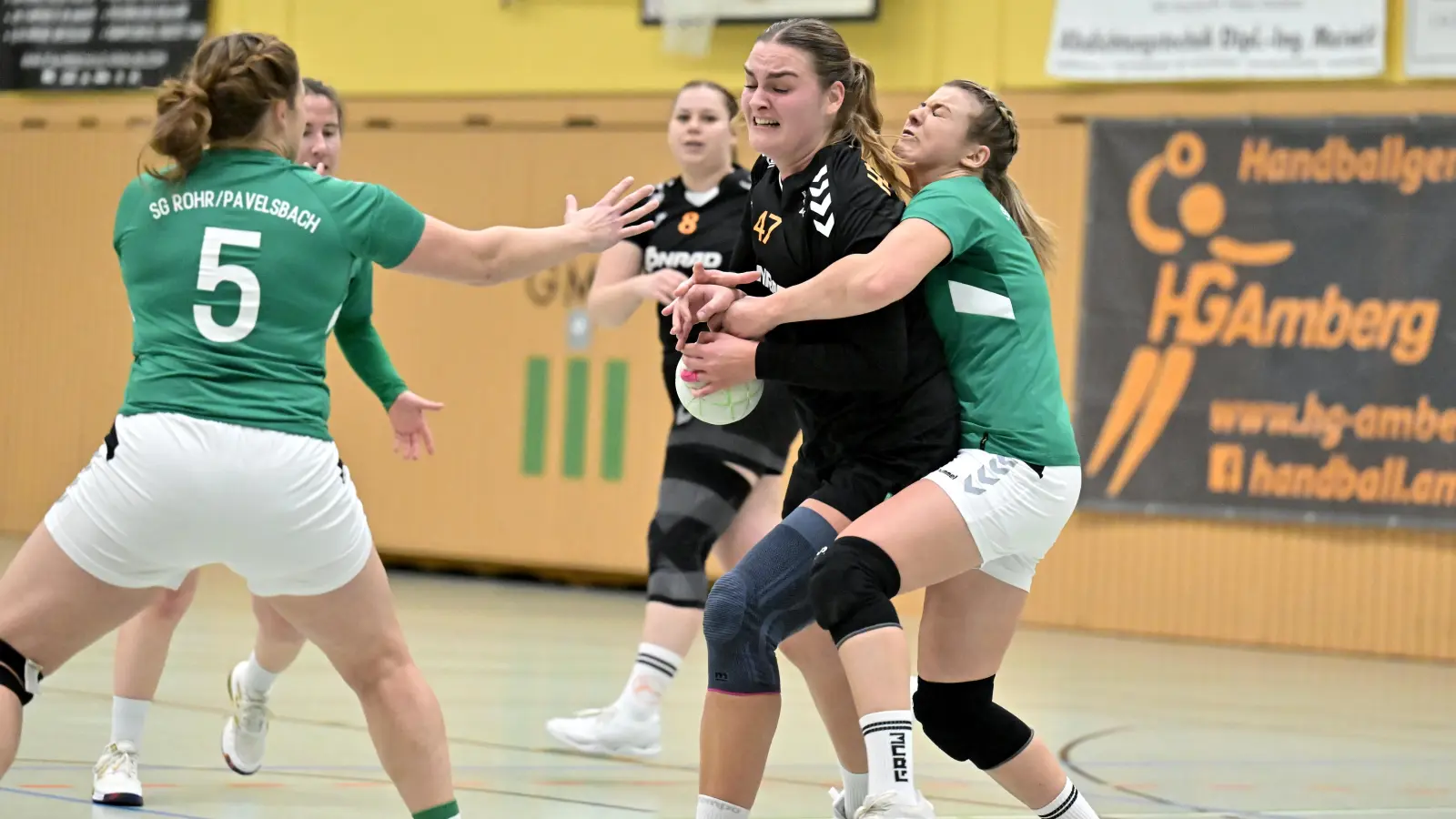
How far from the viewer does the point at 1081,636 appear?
9.20 meters

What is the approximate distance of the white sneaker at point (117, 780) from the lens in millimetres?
4066

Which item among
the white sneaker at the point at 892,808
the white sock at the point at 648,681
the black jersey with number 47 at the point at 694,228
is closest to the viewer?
the white sneaker at the point at 892,808

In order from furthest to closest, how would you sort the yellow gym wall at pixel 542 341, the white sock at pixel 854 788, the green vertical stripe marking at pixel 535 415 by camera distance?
the green vertical stripe marking at pixel 535 415 → the yellow gym wall at pixel 542 341 → the white sock at pixel 854 788

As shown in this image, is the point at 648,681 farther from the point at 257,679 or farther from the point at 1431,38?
the point at 1431,38

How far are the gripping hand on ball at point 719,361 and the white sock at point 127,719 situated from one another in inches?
70.8

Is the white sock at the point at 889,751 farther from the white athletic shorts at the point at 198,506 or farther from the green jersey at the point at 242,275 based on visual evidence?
the green jersey at the point at 242,275

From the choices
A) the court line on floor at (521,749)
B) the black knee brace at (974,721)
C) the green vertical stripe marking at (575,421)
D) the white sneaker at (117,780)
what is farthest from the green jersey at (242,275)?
the green vertical stripe marking at (575,421)

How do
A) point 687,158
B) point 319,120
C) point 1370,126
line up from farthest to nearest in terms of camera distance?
point 1370,126 < point 687,158 < point 319,120

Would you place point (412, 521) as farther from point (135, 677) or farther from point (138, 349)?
point (138, 349)

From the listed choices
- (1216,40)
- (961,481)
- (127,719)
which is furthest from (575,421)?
(961,481)

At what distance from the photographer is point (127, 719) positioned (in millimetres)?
4227

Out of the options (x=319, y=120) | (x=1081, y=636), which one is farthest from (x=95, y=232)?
(x=319, y=120)

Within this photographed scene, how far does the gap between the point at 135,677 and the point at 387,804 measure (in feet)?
2.27

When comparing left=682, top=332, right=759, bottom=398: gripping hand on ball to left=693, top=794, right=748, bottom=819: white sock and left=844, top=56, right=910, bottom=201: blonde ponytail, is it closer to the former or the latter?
left=844, top=56, right=910, bottom=201: blonde ponytail
